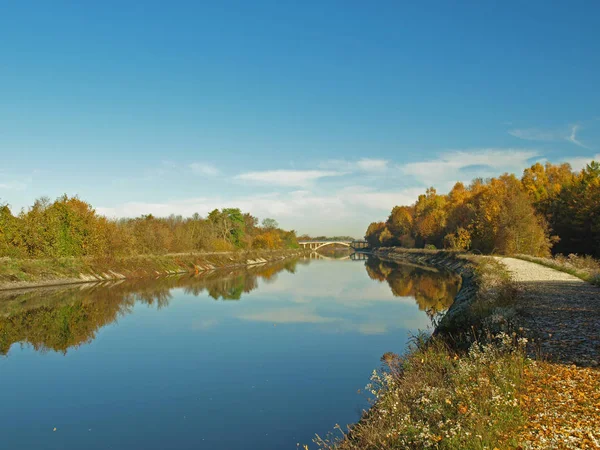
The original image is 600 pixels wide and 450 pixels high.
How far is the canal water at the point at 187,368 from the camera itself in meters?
9.65

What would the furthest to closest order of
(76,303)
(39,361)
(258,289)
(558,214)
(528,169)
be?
(528,169) → (558,214) → (258,289) → (76,303) → (39,361)

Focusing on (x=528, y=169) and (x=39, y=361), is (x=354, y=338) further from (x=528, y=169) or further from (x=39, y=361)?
(x=528, y=169)

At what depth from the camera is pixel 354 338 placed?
18.2 metres

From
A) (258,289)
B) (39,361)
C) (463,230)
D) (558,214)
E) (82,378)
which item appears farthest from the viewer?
(463,230)

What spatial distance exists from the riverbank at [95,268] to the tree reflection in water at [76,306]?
1942 millimetres

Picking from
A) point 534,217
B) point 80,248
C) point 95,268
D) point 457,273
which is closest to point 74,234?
point 80,248

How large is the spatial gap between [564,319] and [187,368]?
12.0 m

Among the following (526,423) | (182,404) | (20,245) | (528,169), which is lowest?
(182,404)

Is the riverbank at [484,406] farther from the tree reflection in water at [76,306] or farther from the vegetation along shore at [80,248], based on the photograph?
the vegetation along shore at [80,248]

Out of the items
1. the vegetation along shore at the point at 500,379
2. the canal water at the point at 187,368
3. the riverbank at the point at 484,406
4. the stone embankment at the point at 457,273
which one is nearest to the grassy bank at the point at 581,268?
the vegetation along shore at the point at 500,379

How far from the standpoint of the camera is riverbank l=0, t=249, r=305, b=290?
3491 cm

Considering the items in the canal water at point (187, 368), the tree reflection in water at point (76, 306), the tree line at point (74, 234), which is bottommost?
the canal water at point (187, 368)

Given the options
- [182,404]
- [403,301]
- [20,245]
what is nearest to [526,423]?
[182,404]

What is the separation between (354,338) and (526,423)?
12.1 meters
